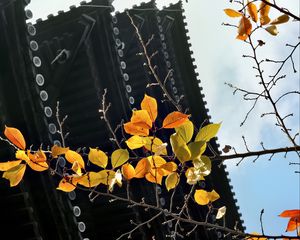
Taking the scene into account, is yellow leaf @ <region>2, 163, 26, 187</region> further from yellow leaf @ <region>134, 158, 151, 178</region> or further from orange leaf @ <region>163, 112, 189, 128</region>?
orange leaf @ <region>163, 112, 189, 128</region>

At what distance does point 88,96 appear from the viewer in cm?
1197

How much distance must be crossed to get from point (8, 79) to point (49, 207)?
8.18ft

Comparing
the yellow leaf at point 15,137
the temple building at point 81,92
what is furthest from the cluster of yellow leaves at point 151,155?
the temple building at point 81,92

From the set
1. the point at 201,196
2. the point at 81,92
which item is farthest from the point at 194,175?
the point at 81,92

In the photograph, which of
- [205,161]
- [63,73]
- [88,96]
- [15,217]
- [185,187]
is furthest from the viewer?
[185,187]

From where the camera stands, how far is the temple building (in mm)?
8500

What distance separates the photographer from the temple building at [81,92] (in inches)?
335

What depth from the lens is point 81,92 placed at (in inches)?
474

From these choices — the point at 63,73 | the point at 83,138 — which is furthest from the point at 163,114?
the point at 63,73

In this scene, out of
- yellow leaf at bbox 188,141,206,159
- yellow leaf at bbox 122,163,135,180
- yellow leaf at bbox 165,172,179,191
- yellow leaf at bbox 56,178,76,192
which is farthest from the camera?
yellow leaf at bbox 56,178,76,192

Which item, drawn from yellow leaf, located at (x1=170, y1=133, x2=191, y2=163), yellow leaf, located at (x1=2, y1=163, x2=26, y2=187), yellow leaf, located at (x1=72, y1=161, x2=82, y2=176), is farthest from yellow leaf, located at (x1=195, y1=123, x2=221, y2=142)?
yellow leaf, located at (x1=2, y1=163, x2=26, y2=187)

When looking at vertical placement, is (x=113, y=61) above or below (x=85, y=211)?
above

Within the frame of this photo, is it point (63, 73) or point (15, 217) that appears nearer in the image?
point (15, 217)

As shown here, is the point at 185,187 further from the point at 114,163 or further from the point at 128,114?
the point at 114,163
